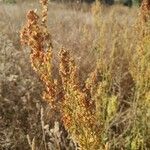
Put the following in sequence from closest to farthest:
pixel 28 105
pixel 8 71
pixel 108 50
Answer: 1. pixel 28 105
2. pixel 8 71
3. pixel 108 50

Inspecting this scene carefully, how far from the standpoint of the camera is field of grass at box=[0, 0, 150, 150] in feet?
5.30

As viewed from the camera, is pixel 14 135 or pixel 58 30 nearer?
pixel 14 135

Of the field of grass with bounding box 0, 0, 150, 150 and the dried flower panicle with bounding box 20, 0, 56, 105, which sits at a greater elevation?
the dried flower panicle with bounding box 20, 0, 56, 105

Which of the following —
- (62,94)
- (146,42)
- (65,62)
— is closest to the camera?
(65,62)

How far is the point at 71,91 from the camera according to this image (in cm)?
156

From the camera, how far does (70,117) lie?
5.23ft

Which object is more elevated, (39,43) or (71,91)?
(39,43)

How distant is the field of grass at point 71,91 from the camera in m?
1.62

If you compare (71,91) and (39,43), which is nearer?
(71,91)

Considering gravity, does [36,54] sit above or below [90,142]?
above

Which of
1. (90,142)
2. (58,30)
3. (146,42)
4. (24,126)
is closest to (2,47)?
(24,126)

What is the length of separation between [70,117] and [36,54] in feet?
0.96

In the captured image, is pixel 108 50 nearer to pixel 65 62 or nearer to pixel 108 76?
pixel 108 76

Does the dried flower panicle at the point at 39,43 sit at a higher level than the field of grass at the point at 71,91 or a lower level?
higher
